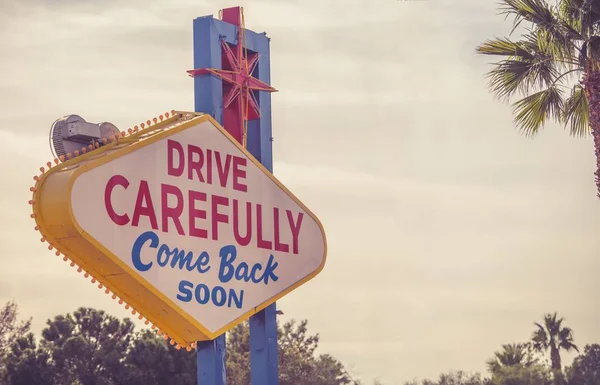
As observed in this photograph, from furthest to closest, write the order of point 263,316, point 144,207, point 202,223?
point 263,316 → point 202,223 → point 144,207

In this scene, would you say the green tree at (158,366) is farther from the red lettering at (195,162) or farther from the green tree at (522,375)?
the red lettering at (195,162)

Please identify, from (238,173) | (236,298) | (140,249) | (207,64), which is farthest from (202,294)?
(207,64)

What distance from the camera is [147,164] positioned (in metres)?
16.7

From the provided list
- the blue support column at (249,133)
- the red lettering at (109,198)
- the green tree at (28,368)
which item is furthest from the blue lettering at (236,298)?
the green tree at (28,368)

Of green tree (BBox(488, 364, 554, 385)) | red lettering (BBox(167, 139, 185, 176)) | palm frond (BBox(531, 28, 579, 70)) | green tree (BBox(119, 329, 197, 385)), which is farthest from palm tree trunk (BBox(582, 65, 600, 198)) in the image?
green tree (BBox(488, 364, 554, 385))

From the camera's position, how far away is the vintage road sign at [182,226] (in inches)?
613

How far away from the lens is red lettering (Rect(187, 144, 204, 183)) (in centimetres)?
1753

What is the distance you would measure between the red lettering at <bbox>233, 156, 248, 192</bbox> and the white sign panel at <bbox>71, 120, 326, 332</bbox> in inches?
0.6

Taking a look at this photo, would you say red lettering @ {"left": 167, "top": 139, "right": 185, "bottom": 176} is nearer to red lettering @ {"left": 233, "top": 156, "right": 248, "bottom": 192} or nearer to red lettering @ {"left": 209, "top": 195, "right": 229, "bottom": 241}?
red lettering @ {"left": 209, "top": 195, "right": 229, "bottom": 241}

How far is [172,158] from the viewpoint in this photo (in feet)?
56.4

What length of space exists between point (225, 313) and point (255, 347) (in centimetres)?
186

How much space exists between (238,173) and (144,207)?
2486 millimetres

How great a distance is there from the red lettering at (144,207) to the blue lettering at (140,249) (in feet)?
0.58

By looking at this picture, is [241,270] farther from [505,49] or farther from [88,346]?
[88,346]
